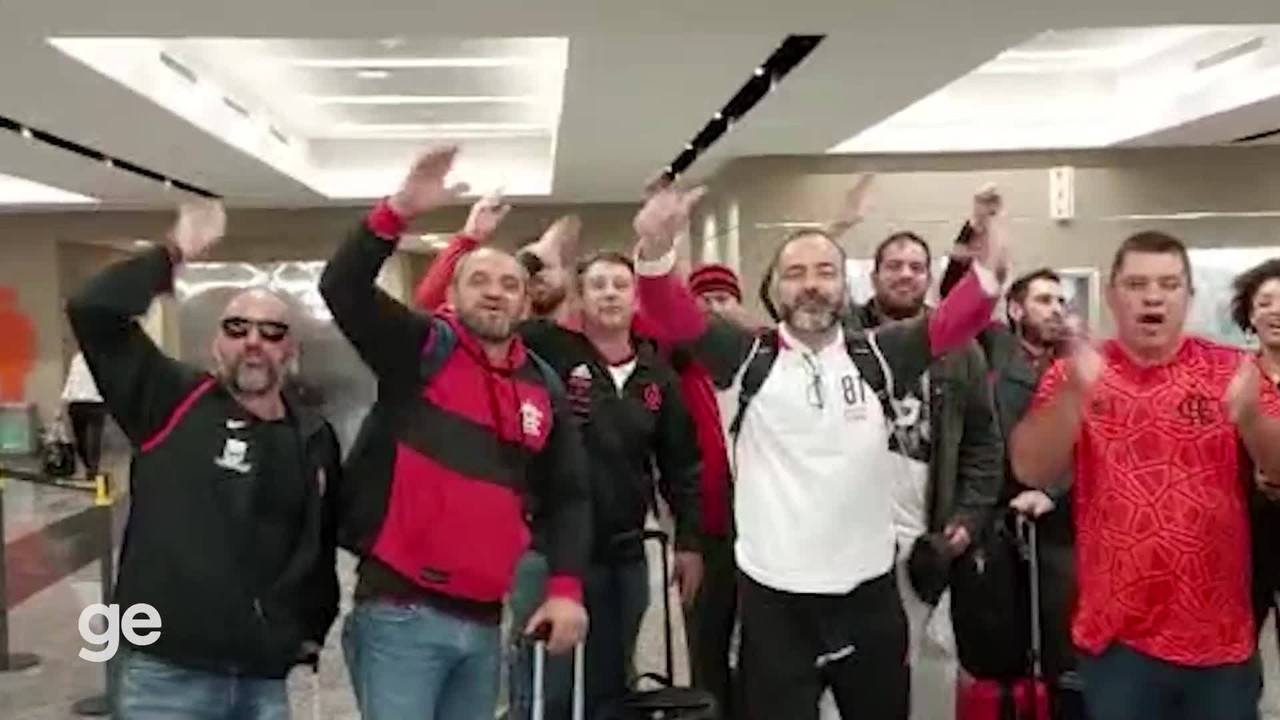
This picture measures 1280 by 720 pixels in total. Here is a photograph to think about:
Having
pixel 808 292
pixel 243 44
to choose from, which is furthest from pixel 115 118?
pixel 808 292

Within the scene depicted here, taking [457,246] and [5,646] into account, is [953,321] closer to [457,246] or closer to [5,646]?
[457,246]

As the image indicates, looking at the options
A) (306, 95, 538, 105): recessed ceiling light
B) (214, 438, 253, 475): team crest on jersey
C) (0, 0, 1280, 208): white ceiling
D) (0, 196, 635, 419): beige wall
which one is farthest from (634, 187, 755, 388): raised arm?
(0, 196, 635, 419): beige wall

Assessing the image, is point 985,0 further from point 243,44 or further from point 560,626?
point 243,44

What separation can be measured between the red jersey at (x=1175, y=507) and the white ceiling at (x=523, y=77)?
2.94 m

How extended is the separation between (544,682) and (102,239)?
14.2 meters

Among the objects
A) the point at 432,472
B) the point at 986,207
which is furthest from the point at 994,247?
the point at 432,472

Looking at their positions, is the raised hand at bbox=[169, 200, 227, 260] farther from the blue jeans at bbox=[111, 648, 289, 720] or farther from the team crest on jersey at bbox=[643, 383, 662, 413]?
the team crest on jersey at bbox=[643, 383, 662, 413]

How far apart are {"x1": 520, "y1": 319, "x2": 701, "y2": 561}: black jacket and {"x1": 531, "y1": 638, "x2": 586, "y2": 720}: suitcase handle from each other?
28 cm

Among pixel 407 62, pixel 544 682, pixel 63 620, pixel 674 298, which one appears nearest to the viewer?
pixel 674 298

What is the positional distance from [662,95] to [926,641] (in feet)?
13.4

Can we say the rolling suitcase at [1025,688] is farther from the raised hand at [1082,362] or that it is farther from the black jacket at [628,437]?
the raised hand at [1082,362]

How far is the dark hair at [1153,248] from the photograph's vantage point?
285cm

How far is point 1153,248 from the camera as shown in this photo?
2854 mm

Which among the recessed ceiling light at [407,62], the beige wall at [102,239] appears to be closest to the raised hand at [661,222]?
the recessed ceiling light at [407,62]
